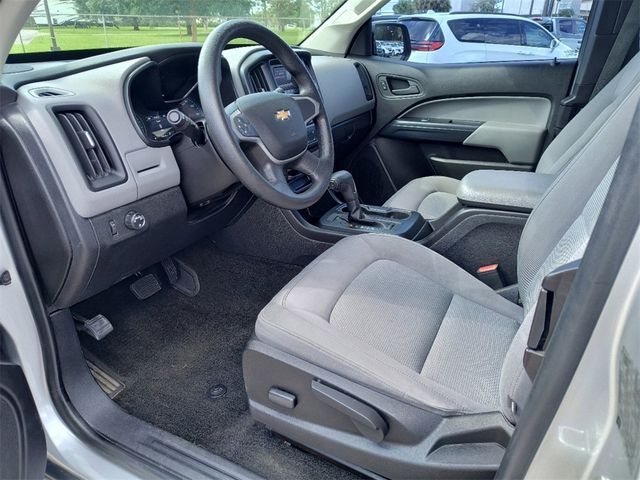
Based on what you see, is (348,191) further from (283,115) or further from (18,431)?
A: (18,431)

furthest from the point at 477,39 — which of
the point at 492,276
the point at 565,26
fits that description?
the point at 492,276

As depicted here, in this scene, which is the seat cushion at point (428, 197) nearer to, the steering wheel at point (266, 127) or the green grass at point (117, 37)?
the steering wheel at point (266, 127)

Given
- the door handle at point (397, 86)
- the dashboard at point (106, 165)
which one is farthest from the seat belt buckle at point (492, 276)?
the door handle at point (397, 86)

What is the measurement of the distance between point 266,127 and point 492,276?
2.66ft

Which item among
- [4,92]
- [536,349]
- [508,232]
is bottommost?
[508,232]

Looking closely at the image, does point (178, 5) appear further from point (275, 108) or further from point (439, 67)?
point (439, 67)

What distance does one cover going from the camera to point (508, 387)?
87 centimetres

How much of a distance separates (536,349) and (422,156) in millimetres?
1963

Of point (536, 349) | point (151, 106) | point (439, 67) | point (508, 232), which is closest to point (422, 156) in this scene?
point (439, 67)

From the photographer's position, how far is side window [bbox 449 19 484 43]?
8.09 ft

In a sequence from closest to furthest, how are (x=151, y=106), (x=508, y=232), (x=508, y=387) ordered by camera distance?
(x=508, y=387) → (x=151, y=106) → (x=508, y=232)

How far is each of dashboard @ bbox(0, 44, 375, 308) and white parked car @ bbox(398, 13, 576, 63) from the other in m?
1.26

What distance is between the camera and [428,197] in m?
2.13

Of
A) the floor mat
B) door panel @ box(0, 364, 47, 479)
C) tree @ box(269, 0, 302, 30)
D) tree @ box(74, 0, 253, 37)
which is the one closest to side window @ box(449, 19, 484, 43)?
tree @ box(269, 0, 302, 30)
